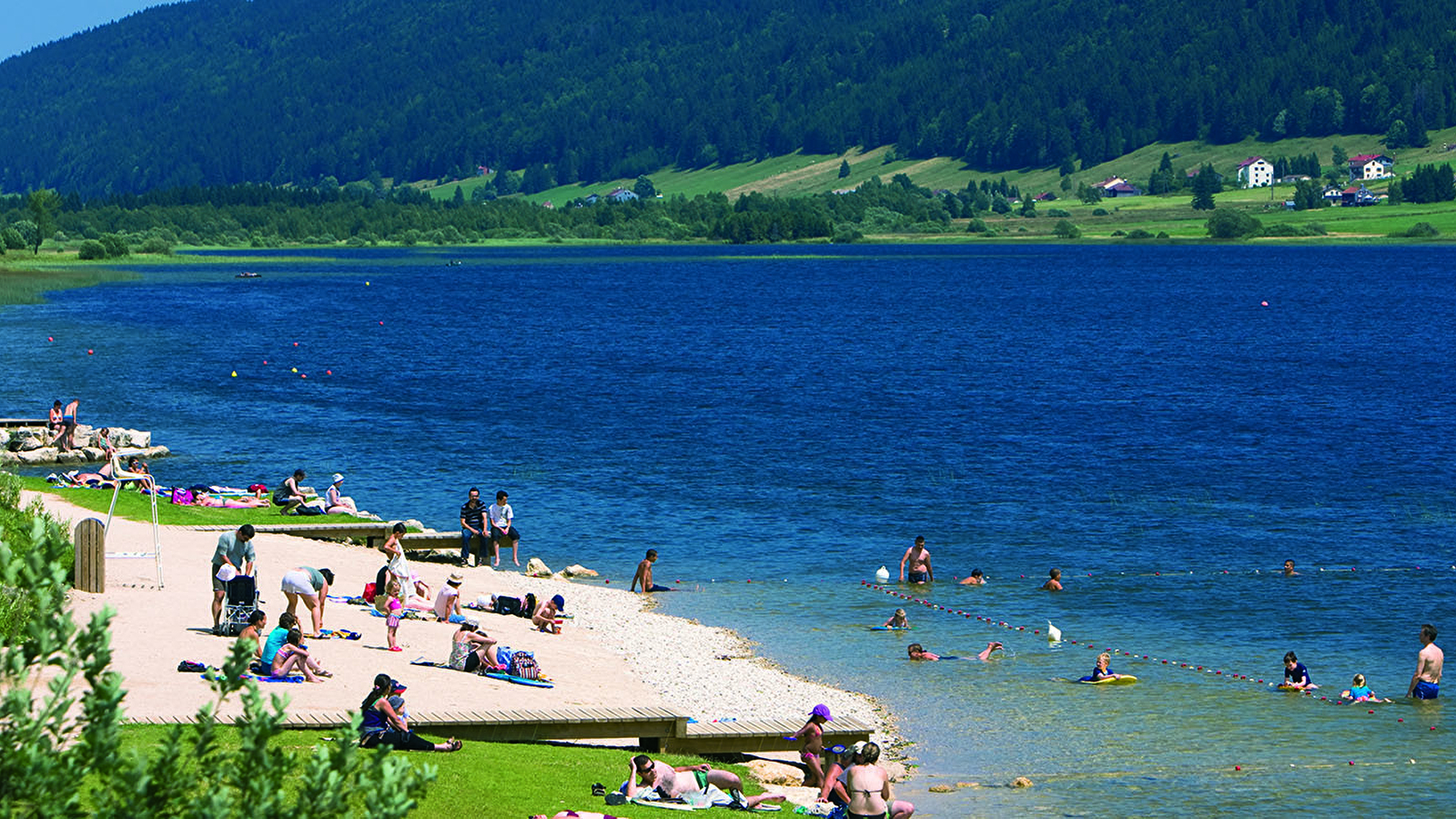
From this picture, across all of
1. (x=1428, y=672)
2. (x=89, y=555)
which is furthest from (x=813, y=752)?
(x=89, y=555)

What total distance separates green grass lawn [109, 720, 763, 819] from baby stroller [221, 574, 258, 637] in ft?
21.0

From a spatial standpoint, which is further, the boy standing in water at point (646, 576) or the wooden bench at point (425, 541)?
the wooden bench at point (425, 541)

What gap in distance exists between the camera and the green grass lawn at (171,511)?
136 ft

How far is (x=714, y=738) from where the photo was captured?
2511cm

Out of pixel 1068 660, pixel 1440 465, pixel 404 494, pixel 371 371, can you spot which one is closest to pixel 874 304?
pixel 371 371

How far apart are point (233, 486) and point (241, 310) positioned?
99.8 metres

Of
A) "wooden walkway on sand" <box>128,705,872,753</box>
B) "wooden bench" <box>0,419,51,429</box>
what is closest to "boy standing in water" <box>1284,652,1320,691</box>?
"wooden walkway on sand" <box>128,705,872,753</box>

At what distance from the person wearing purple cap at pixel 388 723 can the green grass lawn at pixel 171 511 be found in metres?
20.4

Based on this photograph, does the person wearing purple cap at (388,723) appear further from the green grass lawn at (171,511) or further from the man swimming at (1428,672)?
the green grass lawn at (171,511)

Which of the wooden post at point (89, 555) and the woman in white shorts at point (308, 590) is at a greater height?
the wooden post at point (89, 555)

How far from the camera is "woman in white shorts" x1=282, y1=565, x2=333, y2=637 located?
28.0 metres

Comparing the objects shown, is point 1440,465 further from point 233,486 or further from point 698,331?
point 698,331

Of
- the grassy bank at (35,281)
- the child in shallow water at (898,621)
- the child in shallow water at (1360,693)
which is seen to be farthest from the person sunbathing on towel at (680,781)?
the grassy bank at (35,281)

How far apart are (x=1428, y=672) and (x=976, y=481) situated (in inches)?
1085
